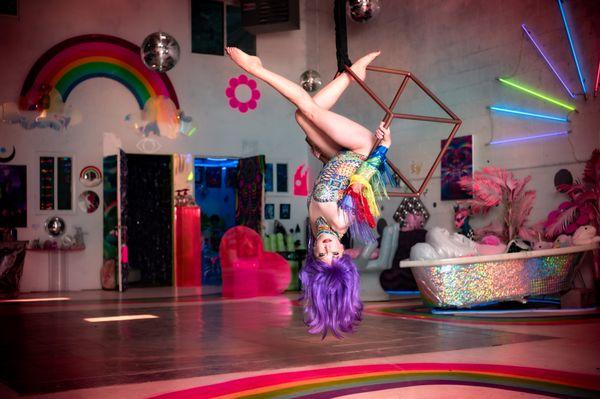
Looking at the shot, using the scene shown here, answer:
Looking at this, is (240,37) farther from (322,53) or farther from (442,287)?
(442,287)

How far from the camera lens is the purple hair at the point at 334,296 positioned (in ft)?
14.3

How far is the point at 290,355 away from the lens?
4.79m

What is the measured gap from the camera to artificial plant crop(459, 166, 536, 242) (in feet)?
26.9

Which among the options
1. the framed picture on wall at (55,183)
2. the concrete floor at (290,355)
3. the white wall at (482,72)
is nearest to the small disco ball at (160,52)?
the concrete floor at (290,355)

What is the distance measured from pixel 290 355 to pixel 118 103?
8.10m

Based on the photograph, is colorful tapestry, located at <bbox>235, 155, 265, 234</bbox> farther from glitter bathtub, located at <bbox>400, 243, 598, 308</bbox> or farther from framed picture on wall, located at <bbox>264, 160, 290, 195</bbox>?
glitter bathtub, located at <bbox>400, 243, 598, 308</bbox>

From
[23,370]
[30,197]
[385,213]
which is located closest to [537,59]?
[385,213]

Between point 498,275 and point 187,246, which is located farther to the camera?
point 187,246

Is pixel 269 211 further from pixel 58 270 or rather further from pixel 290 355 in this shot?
pixel 290 355

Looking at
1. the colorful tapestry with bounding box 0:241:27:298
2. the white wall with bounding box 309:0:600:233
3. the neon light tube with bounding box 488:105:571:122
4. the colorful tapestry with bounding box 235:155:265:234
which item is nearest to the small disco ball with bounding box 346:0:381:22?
the white wall with bounding box 309:0:600:233

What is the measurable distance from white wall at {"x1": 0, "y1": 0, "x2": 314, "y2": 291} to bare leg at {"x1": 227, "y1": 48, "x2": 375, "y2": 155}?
7.89 m

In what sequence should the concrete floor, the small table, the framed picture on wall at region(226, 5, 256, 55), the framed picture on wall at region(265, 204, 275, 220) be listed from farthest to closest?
the framed picture on wall at region(265, 204, 275, 220) → the framed picture on wall at region(226, 5, 256, 55) → the small table → the concrete floor

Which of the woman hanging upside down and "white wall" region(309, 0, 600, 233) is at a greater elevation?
"white wall" region(309, 0, 600, 233)

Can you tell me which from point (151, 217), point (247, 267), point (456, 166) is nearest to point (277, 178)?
point (151, 217)
